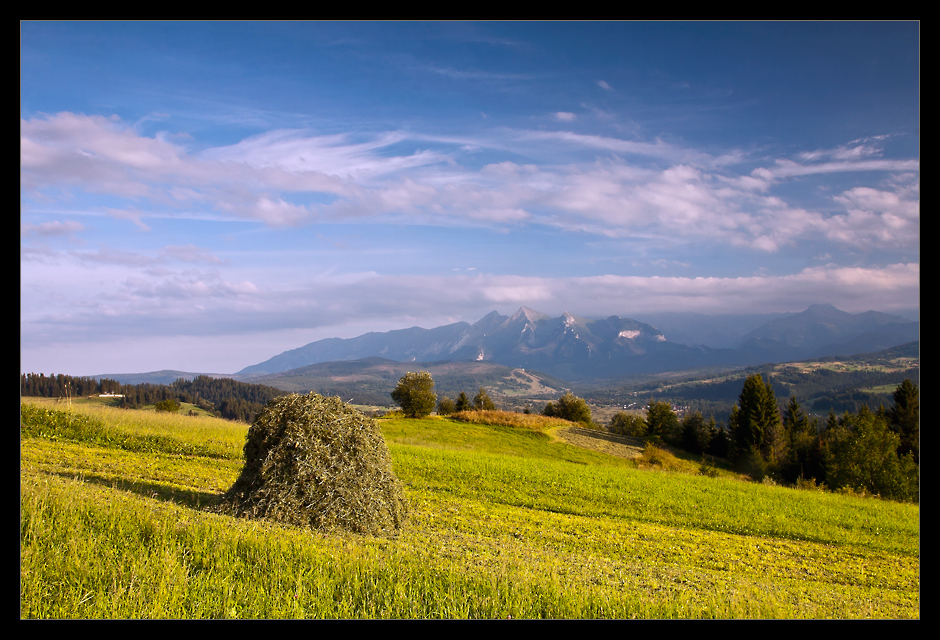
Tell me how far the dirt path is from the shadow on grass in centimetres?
3891

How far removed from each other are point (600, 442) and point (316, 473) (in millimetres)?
43600

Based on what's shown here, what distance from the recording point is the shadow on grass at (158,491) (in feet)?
30.5

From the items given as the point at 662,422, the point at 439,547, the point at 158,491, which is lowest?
the point at 662,422

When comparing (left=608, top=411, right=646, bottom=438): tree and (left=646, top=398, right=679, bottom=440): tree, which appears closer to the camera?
(left=646, top=398, right=679, bottom=440): tree

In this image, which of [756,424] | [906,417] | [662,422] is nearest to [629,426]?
[662,422]

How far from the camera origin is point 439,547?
8359 mm

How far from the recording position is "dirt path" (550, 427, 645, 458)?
148 feet

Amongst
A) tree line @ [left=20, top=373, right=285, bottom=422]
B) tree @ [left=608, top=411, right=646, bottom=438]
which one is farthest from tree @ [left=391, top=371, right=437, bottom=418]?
tree @ [left=608, top=411, right=646, bottom=438]

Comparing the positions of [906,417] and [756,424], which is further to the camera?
[756,424]

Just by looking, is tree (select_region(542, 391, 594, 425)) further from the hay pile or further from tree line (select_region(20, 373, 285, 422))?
the hay pile

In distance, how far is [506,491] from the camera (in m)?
18.3

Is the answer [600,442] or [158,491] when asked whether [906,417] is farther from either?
[158,491]
